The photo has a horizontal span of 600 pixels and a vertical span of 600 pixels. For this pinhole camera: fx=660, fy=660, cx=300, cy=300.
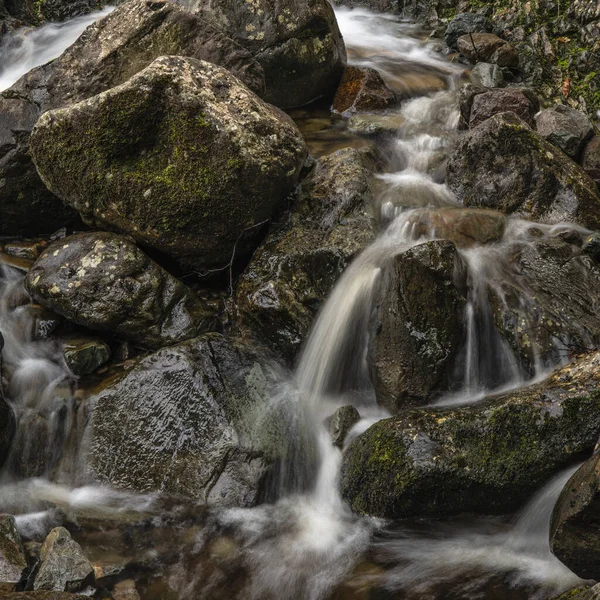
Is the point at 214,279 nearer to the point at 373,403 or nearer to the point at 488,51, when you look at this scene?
the point at 373,403

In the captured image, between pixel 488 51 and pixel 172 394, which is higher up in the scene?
pixel 488 51

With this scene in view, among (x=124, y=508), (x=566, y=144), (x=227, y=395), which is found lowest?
(x=124, y=508)

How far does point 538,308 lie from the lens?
6.20m

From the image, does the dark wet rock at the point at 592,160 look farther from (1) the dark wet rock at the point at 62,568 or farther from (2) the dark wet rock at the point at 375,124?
(1) the dark wet rock at the point at 62,568

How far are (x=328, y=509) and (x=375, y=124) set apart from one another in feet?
20.4

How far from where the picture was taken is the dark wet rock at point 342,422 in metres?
5.85

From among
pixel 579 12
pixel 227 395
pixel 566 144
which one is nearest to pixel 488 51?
pixel 579 12

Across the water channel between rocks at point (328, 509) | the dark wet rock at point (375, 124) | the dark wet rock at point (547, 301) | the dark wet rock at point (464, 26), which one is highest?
the dark wet rock at point (464, 26)

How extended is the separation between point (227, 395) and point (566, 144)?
5704mm

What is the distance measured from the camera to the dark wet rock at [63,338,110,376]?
253 inches

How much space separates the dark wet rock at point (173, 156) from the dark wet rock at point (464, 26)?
6716 mm

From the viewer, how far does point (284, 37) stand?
9.75m

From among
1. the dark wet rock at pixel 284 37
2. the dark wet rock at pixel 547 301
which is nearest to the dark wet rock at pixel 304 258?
the dark wet rock at pixel 547 301

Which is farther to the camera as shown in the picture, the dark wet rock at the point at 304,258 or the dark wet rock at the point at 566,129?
the dark wet rock at the point at 566,129
